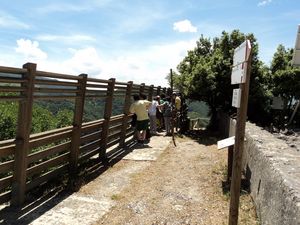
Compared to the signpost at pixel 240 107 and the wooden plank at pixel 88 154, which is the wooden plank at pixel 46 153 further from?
the signpost at pixel 240 107

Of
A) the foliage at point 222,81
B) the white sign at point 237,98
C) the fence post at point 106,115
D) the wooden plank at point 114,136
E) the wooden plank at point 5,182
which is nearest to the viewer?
the white sign at point 237,98

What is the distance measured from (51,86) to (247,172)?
4071 millimetres

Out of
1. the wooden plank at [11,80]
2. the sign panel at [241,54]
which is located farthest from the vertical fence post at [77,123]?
the sign panel at [241,54]

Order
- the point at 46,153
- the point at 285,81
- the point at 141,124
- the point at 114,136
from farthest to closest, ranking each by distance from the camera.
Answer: the point at 285,81
the point at 141,124
the point at 114,136
the point at 46,153

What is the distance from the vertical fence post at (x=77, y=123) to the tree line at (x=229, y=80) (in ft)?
33.8

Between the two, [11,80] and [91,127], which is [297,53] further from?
[11,80]

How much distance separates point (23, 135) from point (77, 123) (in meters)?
2.18

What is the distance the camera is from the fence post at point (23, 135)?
19.5 feet

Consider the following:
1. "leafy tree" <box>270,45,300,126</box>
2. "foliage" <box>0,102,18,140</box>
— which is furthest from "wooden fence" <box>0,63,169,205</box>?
"leafy tree" <box>270,45,300,126</box>

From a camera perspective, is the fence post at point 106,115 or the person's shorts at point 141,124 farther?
the person's shorts at point 141,124

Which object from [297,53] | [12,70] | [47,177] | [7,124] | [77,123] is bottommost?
[47,177]

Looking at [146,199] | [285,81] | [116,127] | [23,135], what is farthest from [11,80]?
[285,81]

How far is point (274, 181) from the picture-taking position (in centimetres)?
484

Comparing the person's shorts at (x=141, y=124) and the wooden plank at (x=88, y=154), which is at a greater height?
the person's shorts at (x=141, y=124)
